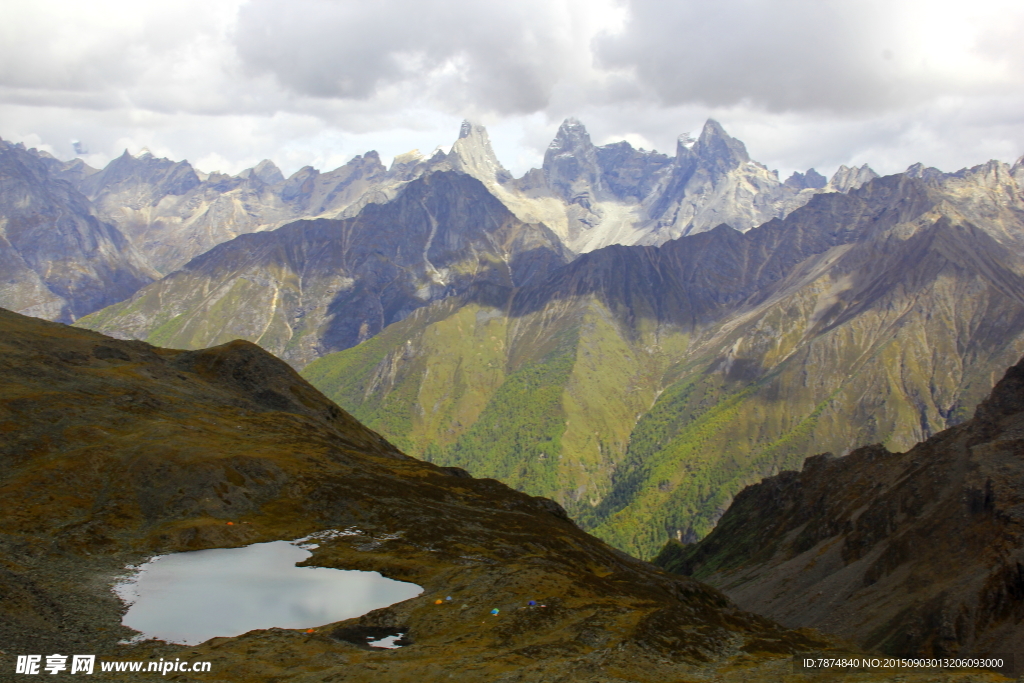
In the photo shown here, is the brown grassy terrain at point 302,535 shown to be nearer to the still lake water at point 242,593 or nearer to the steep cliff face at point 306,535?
the steep cliff face at point 306,535

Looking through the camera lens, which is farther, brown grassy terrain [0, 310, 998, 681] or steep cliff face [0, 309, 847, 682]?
steep cliff face [0, 309, 847, 682]

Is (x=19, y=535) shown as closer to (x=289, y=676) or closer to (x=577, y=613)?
(x=289, y=676)

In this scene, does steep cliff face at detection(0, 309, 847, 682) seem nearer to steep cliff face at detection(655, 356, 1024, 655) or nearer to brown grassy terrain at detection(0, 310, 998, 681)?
brown grassy terrain at detection(0, 310, 998, 681)

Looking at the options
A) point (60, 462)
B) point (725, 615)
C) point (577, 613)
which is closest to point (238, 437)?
point (60, 462)

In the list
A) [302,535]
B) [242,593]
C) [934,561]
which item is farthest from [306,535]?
[934,561]

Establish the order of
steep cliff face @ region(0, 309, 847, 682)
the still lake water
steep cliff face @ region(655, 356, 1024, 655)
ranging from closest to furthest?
steep cliff face @ region(0, 309, 847, 682) → the still lake water → steep cliff face @ region(655, 356, 1024, 655)

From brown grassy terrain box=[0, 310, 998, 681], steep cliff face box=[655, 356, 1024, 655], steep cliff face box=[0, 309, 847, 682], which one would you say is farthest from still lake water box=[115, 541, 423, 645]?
steep cliff face box=[655, 356, 1024, 655]

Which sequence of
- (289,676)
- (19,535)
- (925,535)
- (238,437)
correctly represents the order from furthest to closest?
1. (925,535)
2. (238,437)
3. (19,535)
4. (289,676)
